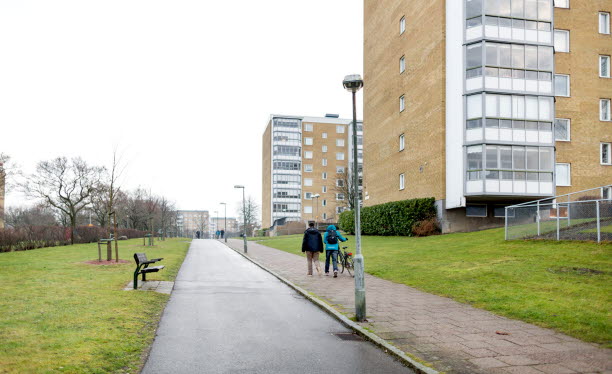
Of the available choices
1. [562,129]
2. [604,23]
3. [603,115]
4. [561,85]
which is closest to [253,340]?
Answer: [562,129]

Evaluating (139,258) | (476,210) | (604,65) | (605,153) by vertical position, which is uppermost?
(604,65)

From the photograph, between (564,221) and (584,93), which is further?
(584,93)

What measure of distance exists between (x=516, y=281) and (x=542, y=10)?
24.6 m

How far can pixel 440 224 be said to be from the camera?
30.7m

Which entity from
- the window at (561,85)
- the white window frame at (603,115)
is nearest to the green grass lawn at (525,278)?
the window at (561,85)

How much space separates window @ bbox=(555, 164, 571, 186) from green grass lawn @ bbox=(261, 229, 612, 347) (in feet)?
45.7

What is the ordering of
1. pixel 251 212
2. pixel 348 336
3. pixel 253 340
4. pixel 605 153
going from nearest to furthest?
pixel 253 340, pixel 348 336, pixel 605 153, pixel 251 212

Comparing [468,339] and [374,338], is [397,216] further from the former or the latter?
[374,338]

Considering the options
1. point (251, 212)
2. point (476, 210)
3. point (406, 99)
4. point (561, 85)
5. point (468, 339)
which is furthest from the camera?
point (251, 212)

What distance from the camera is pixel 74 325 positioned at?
23.7ft

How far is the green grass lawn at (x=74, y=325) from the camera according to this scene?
545 cm

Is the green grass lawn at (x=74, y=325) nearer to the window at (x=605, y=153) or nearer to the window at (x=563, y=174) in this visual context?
the window at (x=563, y=174)

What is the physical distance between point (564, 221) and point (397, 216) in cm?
1564

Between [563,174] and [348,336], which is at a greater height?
[563,174]
